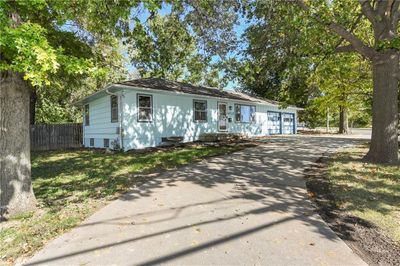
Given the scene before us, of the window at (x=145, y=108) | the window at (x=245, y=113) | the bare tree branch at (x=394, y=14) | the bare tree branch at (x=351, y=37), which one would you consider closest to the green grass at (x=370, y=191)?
the bare tree branch at (x=351, y=37)

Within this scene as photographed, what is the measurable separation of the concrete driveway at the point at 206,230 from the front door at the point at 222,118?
Result: 11.8m

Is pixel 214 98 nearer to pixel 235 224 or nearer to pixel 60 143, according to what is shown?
pixel 60 143

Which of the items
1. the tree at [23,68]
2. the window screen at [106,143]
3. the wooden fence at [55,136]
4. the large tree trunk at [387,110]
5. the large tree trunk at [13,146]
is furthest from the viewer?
the wooden fence at [55,136]

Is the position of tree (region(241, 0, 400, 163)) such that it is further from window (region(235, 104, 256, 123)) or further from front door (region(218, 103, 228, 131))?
window (region(235, 104, 256, 123))

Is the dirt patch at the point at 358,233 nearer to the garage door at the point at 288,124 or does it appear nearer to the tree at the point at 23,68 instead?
the tree at the point at 23,68

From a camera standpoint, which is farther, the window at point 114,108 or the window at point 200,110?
the window at point 200,110

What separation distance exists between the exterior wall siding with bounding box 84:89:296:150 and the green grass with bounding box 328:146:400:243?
8.97 metres

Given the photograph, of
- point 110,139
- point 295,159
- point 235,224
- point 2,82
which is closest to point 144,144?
point 110,139

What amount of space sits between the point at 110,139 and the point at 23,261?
38.4ft

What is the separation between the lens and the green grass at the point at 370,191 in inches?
174

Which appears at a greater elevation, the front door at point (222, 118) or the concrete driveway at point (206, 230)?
the front door at point (222, 118)

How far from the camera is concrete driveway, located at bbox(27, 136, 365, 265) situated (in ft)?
10.9

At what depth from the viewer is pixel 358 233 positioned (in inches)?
157

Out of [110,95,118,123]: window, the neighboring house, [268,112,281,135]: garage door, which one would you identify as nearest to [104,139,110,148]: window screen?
the neighboring house
